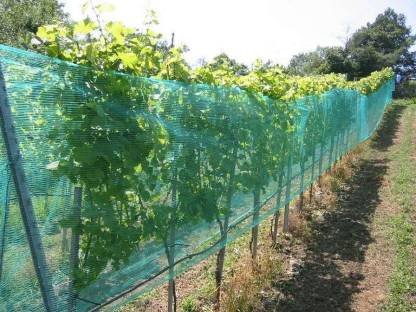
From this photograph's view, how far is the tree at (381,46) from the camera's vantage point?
38.9 metres

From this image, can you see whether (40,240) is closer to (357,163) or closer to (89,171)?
(89,171)

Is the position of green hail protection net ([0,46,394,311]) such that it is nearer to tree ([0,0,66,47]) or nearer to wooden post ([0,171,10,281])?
wooden post ([0,171,10,281])

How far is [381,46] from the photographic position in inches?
1831

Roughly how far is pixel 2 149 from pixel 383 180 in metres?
9.07

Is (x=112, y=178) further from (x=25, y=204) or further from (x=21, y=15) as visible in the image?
(x=21, y=15)

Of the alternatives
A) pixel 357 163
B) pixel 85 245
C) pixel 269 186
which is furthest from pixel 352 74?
pixel 85 245

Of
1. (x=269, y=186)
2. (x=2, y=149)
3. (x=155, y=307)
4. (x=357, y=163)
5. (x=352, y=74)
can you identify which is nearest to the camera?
(x=2, y=149)

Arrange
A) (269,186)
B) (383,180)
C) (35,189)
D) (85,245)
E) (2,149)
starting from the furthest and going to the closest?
(383,180)
(269,186)
(85,245)
(35,189)
(2,149)

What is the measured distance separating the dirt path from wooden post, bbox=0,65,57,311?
2.71 meters

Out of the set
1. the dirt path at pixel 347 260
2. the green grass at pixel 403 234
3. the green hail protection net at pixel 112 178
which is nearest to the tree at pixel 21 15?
the green grass at pixel 403 234

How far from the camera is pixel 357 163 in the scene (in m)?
11.9

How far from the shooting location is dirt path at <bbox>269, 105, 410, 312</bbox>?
4629 mm

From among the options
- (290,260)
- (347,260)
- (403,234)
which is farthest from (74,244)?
(403,234)

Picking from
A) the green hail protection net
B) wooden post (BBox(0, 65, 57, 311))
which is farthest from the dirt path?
wooden post (BBox(0, 65, 57, 311))
